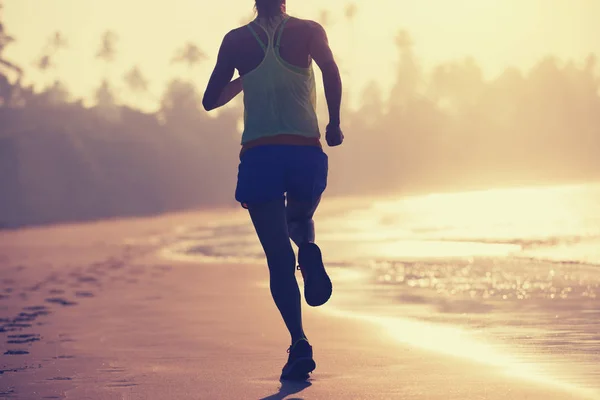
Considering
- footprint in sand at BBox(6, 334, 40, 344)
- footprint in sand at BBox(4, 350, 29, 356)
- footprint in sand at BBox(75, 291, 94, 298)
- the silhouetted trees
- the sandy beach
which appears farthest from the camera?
the silhouetted trees

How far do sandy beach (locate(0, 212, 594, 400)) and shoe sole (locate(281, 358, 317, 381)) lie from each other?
2.6 inches

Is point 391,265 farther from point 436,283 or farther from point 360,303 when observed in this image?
point 360,303

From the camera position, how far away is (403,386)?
15.1 ft

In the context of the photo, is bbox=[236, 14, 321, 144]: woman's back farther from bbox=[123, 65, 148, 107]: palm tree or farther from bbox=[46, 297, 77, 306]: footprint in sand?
bbox=[123, 65, 148, 107]: palm tree

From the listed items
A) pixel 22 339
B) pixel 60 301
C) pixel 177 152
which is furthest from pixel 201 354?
pixel 177 152

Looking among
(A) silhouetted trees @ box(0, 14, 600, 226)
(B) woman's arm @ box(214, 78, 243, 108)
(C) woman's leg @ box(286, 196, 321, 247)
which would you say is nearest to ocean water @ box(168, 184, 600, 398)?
(C) woman's leg @ box(286, 196, 321, 247)

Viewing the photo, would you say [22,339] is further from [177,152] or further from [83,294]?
[177,152]

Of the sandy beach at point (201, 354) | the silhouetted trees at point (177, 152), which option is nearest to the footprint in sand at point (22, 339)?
the sandy beach at point (201, 354)

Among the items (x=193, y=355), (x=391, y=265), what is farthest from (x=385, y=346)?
(x=391, y=265)

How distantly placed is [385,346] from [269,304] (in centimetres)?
294

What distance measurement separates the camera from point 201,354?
586 cm

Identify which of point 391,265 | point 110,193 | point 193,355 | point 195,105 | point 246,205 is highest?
point 195,105

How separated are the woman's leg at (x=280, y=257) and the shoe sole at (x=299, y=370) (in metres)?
0.16

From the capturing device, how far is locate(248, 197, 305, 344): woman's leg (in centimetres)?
508
